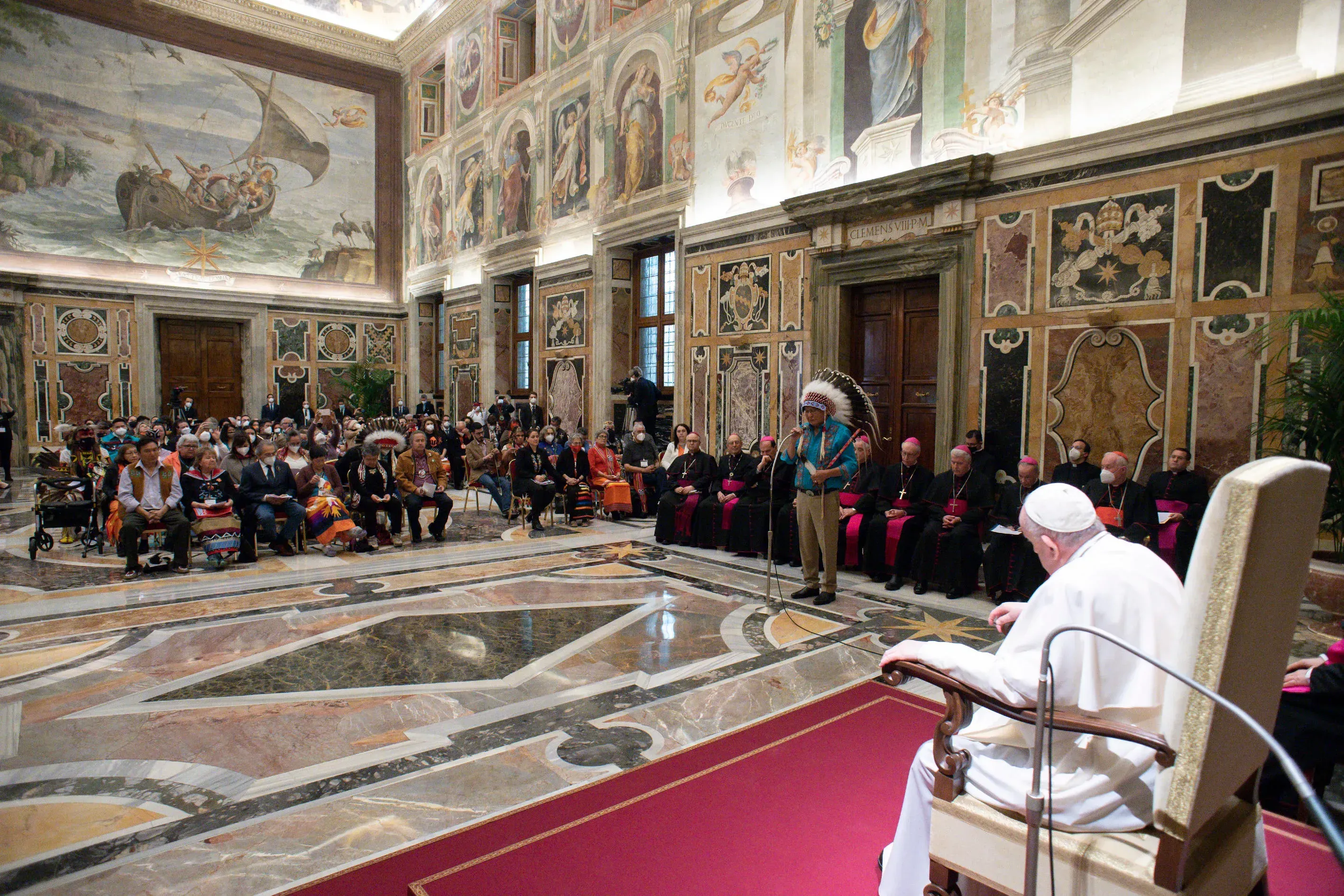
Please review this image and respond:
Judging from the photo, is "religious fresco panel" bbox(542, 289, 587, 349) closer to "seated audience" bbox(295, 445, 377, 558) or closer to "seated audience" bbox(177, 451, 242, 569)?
"seated audience" bbox(295, 445, 377, 558)

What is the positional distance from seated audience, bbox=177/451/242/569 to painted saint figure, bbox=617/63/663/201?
26.3ft

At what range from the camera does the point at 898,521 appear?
698 centimetres

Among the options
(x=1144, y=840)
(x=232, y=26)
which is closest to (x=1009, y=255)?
(x=1144, y=840)

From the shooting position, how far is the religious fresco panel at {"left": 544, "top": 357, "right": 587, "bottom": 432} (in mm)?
14805

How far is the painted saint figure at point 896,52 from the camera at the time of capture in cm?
848

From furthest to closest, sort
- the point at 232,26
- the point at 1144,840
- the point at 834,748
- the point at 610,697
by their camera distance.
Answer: the point at 232,26
the point at 610,697
the point at 834,748
the point at 1144,840

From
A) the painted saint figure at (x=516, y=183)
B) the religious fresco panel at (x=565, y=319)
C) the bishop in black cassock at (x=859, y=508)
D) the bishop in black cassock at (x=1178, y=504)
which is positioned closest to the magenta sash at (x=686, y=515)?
the bishop in black cassock at (x=859, y=508)

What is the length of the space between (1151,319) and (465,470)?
10299 millimetres

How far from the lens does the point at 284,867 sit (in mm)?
2615

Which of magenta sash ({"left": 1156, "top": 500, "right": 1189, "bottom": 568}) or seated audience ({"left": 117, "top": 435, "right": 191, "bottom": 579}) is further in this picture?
seated audience ({"left": 117, "top": 435, "right": 191, "bottom": 579})

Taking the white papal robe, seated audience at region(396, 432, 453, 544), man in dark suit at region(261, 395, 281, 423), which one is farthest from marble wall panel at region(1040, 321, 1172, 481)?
man in dark suit at region(261, 395, 281, 423)

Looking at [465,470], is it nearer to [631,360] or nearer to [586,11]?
[631,360]

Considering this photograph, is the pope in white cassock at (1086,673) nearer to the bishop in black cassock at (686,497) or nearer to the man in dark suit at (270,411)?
the bishop in black cassock at (686,497)

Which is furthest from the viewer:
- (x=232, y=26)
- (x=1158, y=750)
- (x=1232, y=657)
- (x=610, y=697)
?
(x=232, y=26)
